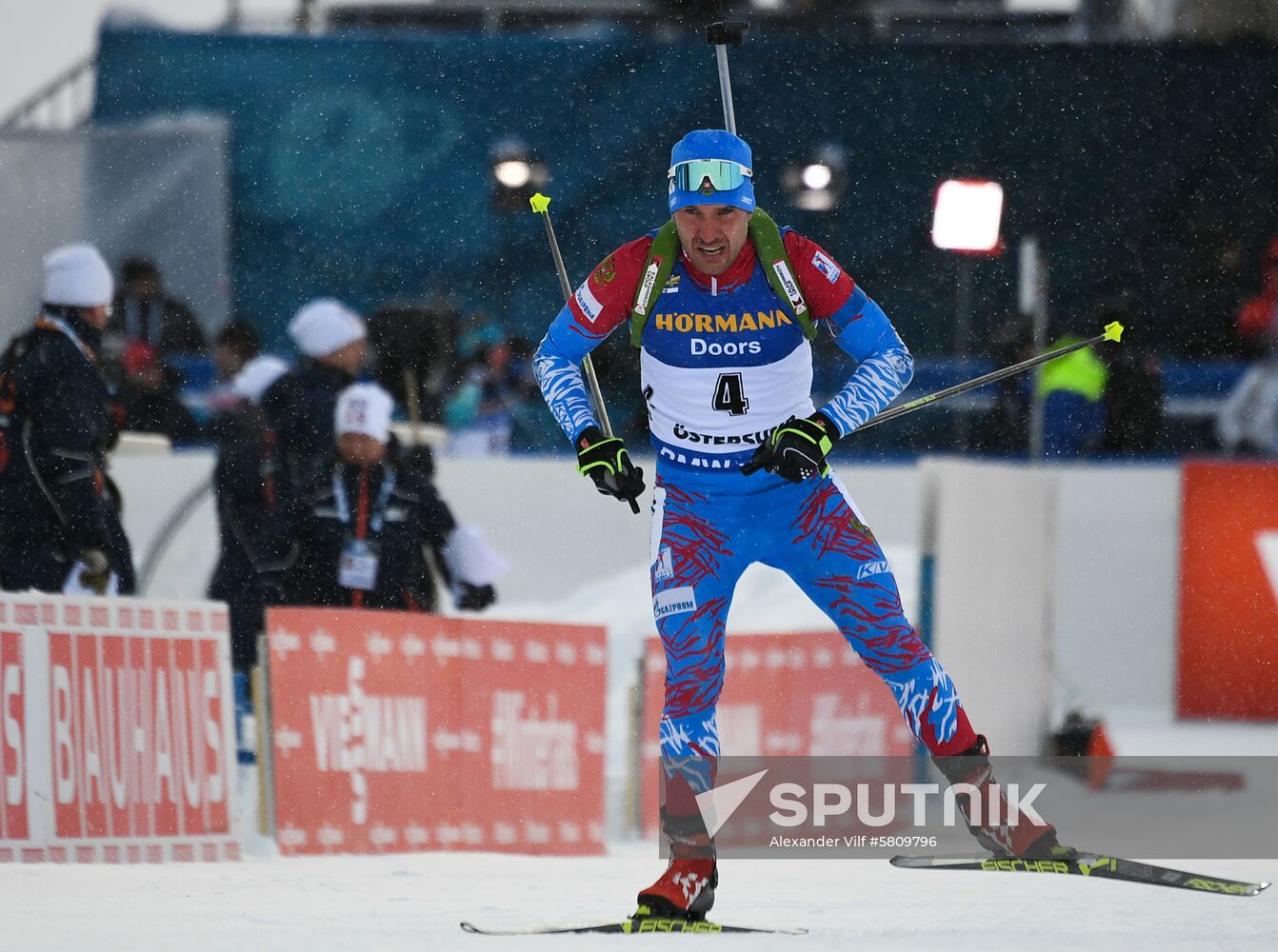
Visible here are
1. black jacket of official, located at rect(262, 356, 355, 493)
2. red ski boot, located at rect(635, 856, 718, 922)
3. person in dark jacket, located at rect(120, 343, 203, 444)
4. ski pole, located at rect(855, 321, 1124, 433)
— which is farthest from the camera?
person in dark jacket, located at rect(120, 343, 203, 444)

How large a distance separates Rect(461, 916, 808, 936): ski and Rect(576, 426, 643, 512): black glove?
110cm

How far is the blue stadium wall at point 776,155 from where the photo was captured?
1494 cm

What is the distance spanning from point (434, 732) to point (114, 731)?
4.66 ft

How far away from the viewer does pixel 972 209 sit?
8.08 m

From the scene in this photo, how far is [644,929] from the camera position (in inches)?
205

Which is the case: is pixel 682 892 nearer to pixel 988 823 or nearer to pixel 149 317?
pixel 988 823

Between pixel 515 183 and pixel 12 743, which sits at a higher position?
pixel 515 183

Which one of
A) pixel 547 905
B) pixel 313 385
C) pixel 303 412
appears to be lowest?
pixel 547 905

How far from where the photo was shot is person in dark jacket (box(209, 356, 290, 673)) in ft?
28.7

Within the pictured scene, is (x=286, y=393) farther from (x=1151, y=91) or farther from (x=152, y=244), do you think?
(x=1151, y=91)

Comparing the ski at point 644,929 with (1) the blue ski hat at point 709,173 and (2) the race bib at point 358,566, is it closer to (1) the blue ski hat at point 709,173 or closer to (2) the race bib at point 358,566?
(1) the blue ski hat at point 709,173

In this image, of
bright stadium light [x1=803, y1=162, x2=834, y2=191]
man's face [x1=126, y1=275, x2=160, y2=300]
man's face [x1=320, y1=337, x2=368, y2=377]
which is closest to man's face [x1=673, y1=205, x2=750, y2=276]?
bright stadium light [x1=803, y1=162, x2=834, y2=191]

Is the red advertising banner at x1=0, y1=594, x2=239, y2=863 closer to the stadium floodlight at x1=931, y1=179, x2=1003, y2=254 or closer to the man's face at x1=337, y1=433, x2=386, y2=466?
the man's face at x1=337, y1=433, x2=386, y2=466

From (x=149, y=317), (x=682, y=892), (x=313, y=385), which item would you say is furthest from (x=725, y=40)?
(x=149, y=317)
